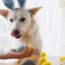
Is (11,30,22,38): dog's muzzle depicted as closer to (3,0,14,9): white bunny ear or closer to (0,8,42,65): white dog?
(0,8,42,65): white dog

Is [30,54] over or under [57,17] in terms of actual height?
under

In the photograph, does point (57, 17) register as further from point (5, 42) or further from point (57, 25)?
point (5, 42)

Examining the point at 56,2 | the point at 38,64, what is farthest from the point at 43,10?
the point at 38,64

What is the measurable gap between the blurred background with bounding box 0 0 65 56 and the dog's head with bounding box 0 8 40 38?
138mm

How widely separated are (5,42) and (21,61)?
18 centimetres

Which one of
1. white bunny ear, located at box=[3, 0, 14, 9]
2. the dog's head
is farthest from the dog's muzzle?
Result: white bunny ear, located at box=[3, 0, 14, 9]

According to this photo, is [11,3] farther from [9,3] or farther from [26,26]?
[26,26]

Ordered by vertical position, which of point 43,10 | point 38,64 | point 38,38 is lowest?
point 38,64

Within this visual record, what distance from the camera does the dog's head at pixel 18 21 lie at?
669 millimetres

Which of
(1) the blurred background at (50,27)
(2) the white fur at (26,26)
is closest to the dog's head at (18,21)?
(2) the white fur at (26,26)

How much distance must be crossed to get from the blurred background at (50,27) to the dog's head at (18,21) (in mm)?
138

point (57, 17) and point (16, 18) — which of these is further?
point (57, 17)

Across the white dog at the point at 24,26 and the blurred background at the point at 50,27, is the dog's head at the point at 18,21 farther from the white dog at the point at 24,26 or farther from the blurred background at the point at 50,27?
the blurred background at the point at 50,27

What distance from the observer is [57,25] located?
884mm
